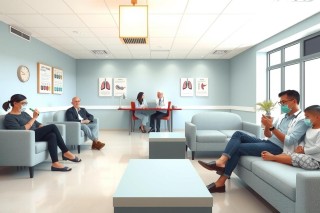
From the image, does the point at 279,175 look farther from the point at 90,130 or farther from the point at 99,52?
the point at 99,52

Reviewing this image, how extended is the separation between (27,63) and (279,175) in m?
5.82

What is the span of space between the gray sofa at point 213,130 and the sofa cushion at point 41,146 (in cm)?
260

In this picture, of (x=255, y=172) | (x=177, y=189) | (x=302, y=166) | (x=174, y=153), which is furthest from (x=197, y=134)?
(x=177, y=189)

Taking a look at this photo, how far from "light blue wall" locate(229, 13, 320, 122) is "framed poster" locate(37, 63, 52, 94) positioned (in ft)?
19.5

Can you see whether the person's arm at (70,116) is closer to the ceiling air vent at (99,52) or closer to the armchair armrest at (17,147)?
the armchair armrest at (17,147)

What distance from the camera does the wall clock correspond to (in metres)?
5.54

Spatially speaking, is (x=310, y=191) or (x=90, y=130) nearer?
(x=310, y=191)

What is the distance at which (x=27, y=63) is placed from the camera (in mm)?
5941

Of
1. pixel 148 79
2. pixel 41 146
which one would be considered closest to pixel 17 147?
pixel 41 146

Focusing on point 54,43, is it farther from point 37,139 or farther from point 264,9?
point 264,9

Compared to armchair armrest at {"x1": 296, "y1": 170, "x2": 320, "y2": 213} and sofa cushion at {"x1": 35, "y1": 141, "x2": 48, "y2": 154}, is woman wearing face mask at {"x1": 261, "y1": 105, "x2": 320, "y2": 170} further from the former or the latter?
sofa cushion at {"x1": 35, "y1": 141, "x2": 48, "y2": 154}

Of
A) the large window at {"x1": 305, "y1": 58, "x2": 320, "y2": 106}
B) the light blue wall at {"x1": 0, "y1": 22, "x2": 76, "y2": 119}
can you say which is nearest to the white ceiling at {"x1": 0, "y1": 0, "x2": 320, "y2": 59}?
the light blue wall at {"x1": 0, "y1": 22, "x2": 76, "y2": 119}

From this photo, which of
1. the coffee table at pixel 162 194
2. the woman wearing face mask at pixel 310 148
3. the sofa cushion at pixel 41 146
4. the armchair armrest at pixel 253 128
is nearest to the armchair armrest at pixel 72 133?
the sofa cushion at pixel 41 146

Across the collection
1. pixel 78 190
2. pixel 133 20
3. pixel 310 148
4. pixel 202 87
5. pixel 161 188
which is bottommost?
pixel 78 190
